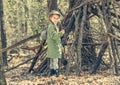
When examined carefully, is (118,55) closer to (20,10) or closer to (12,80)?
(12,80)

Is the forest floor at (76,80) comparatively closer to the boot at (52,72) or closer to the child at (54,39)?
the boot at (52,72)

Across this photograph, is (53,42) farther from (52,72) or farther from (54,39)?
(52,72)

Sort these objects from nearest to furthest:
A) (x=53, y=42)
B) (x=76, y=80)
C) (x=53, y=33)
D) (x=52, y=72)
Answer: (x=76, y=80)
(x=53, y=33)
(x=53, y=42)
(x=52, y=72)

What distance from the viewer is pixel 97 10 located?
8.30 m

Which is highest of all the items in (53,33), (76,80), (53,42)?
(53,33)

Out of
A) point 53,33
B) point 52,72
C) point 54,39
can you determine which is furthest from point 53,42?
point 52,72

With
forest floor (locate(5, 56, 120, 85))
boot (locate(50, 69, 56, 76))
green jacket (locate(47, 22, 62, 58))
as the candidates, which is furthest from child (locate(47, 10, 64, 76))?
forest floor (locate(5, 56, 120, 85))

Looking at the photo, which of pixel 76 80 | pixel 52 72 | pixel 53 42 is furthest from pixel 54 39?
pixel 76 80

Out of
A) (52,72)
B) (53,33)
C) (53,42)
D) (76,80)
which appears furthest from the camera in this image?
(52,72)

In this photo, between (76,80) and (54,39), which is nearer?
(76,80)

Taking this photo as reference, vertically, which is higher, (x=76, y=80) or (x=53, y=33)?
(x=53, y=33)

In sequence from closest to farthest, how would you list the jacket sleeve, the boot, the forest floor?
the forest floor < the jacket sleeve < the boot

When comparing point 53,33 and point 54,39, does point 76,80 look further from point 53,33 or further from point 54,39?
point 53,33

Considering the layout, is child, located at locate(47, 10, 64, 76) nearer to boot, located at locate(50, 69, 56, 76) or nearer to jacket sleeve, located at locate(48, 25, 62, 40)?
jacket sleeve, located at locate(48, 25, 62, 40)
